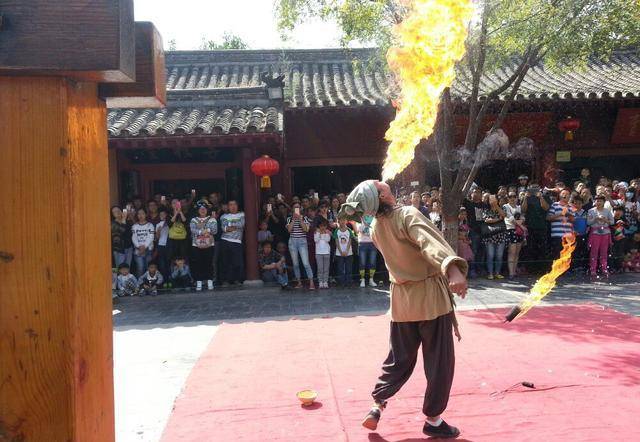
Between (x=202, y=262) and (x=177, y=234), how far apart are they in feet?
2.33

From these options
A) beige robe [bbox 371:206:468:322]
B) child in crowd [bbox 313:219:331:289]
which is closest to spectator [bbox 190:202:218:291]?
child in crowd [bbox 313:219:331:289]

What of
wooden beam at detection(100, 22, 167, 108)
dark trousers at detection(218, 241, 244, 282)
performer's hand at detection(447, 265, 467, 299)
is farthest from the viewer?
dark trousers at detection(218, 241, 244, 282)

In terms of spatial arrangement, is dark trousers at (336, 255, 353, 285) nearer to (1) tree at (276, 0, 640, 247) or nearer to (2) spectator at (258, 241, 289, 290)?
(2) spectator at (258, 241, 289, 290)

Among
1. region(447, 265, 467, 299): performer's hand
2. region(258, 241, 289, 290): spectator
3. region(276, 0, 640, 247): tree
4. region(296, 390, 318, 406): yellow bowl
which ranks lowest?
region(296, 390, 318, 406): yellow bowl

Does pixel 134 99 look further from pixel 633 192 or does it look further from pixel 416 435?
pixel 633 192

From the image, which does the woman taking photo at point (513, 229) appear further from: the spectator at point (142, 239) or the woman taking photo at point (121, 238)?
the woman taking photo at point (121, 238)

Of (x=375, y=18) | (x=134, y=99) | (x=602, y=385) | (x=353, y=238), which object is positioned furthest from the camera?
(x=353, y=238)

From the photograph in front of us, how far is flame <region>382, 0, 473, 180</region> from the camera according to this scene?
193 inches

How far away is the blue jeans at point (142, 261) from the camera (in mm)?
9875

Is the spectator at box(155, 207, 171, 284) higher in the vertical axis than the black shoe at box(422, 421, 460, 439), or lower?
higher

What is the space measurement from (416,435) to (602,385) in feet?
5.67

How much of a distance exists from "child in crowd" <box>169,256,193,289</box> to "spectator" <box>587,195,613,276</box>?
772cm

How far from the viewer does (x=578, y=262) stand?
34.5 ft

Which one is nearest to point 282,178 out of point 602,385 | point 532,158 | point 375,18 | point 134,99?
point 375,18
